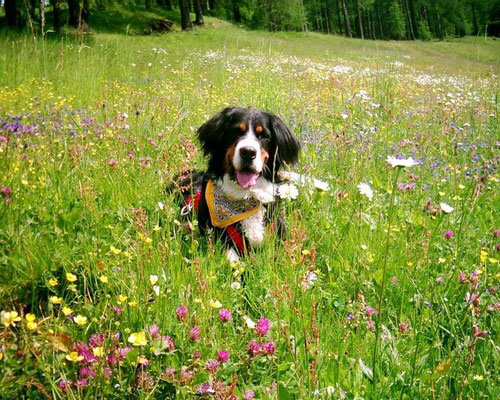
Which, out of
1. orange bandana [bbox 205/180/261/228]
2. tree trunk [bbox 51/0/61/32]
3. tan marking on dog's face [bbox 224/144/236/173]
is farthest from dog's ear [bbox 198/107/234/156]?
tree trunk [bbox 51/0/61/32]

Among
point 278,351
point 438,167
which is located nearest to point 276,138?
point 438,167

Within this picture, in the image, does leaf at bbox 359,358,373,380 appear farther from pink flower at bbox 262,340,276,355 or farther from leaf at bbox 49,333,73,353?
leaf at bbox 49,333,73,353

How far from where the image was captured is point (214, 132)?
3.59 m

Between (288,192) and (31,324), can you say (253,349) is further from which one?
(288,192)

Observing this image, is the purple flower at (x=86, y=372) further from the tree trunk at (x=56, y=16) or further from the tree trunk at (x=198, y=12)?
the tree trunk at (x=198, y=12)

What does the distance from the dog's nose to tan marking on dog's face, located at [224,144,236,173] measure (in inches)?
5.5

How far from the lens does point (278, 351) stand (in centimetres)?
174

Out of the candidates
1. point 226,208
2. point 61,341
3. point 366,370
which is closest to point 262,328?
point 366,370

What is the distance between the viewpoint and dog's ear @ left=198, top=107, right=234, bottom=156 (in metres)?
3.57

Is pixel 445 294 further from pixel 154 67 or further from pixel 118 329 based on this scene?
pixel 154 67

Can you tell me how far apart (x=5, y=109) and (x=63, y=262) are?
3.93 m

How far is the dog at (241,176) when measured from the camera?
10.3 ft

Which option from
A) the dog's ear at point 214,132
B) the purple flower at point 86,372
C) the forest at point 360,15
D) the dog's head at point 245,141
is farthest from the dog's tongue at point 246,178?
the forest at point 360,15

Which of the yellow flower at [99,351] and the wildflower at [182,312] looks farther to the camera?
the wildflower at [182,312]
